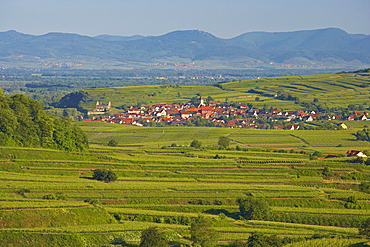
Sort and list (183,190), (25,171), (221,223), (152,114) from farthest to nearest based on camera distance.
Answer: (152,114) → (25,171) → (183,190) → (221,223)

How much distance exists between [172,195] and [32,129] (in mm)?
23496

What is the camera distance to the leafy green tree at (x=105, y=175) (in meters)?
62.2

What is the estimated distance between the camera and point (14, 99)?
76.4 meters

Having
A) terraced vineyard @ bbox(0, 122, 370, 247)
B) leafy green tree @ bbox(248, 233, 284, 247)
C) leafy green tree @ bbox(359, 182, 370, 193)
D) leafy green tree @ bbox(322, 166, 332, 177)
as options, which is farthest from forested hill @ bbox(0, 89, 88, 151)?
leafy green tree @ bbox(248, 233, 284, 247)

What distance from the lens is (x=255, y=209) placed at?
52062mm

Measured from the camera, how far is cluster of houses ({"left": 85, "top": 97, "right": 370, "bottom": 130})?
148m

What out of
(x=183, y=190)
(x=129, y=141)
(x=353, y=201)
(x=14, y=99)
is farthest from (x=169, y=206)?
(x=129, y=141)

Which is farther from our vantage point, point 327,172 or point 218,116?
point 218,116

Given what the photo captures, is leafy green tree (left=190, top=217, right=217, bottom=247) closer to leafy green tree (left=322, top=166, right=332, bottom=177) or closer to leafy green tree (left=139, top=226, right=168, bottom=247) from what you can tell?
leafy green tree (left=139, top=226, right=168, bottom=247)

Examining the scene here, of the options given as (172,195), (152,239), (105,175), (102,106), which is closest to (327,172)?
(172,195)

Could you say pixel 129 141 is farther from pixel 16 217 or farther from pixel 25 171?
pixel 16 217

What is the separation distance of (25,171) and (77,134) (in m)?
13.1

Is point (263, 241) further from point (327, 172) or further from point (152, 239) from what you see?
point (327, 172)

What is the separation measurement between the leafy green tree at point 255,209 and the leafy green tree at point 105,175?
15163mm
